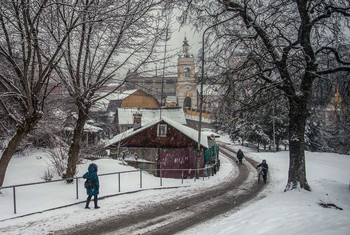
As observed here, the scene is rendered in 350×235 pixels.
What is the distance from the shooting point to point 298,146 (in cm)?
1119

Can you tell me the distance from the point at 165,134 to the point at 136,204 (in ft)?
32.7

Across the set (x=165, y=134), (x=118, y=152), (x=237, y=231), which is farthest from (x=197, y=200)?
(x=118, y=152)

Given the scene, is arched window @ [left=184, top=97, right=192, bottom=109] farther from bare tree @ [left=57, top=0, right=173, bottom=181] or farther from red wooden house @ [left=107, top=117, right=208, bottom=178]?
bare tree @ [left=57, top=0, right=173, bottom=181]

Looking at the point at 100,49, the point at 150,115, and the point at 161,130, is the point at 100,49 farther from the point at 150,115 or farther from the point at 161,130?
the point at 150,115

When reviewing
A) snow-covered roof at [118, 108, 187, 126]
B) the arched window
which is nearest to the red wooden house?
snow-covered roof at [118, 108, 187, 126]

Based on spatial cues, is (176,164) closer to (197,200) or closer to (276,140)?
(197,200)

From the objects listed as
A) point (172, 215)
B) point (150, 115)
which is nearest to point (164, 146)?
point (172, 215)

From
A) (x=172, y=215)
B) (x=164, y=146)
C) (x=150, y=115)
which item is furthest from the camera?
(x=150, y=115)

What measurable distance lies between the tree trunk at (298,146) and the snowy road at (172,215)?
2.31 metres

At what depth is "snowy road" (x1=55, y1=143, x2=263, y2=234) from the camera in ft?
25.2

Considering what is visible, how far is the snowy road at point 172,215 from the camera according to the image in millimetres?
7684

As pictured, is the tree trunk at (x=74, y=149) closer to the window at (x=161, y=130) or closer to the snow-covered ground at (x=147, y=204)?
the snow-covered ground at (x=147, y=204)

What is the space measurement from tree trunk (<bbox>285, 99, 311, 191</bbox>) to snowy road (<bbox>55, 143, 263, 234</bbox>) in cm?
231

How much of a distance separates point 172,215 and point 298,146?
6.06m
